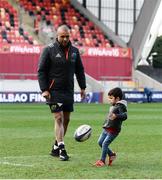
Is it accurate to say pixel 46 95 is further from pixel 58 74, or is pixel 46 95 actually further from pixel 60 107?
pixel 58 74

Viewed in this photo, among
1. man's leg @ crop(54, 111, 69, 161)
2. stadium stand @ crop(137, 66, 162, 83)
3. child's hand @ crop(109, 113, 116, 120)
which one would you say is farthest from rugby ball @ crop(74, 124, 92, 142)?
stadium stand @ crop(137, 66, 162, 83)

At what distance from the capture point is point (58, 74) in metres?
11.2

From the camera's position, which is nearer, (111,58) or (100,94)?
(100,94)

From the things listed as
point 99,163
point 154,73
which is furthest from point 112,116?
point 154,73

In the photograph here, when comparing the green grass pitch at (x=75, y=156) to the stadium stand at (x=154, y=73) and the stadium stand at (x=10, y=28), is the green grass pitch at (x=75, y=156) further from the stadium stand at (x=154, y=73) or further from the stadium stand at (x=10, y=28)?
the stadium stand at (x=154, y=73)

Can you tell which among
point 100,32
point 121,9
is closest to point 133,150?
point 100,32

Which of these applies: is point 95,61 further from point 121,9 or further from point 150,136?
point 150,136

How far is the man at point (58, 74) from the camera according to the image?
11047 millimetres

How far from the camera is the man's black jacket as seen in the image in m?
11.1

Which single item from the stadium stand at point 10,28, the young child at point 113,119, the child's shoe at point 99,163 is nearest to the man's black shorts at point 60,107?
the young child at point 113,119

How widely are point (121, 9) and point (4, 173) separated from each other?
4874 cm

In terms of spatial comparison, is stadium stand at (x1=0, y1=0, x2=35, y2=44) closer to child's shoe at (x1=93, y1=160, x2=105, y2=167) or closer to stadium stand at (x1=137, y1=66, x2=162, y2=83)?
stadium stand at (x1=137, y1=66, x2=162, y2=83)

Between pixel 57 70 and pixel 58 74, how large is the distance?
0.07 metres

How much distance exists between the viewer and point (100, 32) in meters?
52.5
